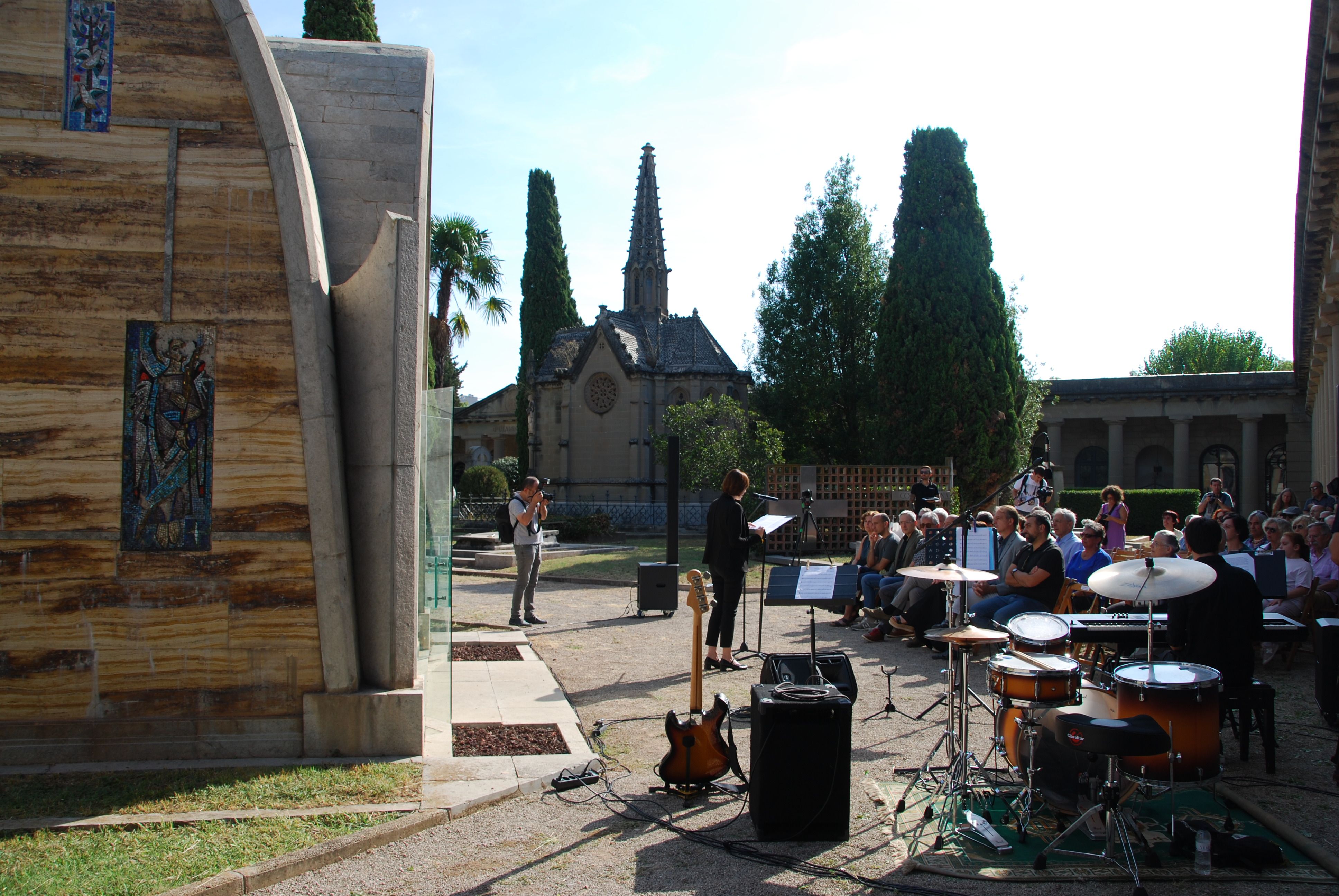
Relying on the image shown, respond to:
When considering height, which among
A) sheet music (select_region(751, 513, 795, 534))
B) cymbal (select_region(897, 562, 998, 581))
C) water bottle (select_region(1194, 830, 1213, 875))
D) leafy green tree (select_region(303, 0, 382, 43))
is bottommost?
water bottle (select_region(1194, 830, 1213, 875))

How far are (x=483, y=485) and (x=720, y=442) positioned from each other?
11067mm

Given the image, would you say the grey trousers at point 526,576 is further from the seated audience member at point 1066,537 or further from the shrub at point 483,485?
the shrub at point 483,485

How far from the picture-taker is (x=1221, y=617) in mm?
6191

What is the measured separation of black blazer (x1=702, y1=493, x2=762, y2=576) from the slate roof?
3420 cm

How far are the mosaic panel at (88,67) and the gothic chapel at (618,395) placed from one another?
3644cm

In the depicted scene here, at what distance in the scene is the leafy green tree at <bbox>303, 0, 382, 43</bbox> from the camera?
23.0 metres

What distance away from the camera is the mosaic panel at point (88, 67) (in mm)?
6219

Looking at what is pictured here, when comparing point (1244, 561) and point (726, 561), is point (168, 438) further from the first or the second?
point (1244, 561)

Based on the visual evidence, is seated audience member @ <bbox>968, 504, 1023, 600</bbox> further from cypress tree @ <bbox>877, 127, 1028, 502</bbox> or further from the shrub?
the shrub

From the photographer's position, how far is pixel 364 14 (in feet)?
77.2

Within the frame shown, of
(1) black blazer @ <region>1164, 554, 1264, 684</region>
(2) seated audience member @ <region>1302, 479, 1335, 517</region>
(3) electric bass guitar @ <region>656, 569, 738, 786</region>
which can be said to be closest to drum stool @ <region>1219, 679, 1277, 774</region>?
(1) black blazer @ <region>1164, 554, 1264, 684</region>

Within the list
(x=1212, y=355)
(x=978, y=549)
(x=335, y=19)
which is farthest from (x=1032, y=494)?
(x=1212, y=355)

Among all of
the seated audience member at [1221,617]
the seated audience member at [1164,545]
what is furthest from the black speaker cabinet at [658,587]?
the seated audience member at [1221,617]

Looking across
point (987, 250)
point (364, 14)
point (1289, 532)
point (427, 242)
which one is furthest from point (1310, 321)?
point (364, 14)
